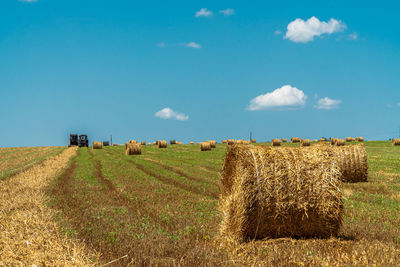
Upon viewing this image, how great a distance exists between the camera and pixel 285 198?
7664 millimetres

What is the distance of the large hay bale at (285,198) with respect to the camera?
767 centimetres

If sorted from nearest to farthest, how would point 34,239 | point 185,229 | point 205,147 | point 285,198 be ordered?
point 34,239, point 285,198, point 185,229, point 205,147

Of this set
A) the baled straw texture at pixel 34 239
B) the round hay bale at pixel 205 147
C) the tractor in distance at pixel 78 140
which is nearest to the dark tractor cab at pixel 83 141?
the tractor in distance at pixel 78 140

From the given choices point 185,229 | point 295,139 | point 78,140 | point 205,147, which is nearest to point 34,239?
point 185,229

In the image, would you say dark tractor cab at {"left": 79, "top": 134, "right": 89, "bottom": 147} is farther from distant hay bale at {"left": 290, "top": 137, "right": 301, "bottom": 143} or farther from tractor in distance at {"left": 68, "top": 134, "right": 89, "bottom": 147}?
distant hay bale at {"left": 290, "top": 137, "right": 301, "bottom": 143}

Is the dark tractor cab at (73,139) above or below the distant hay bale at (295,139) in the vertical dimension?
above

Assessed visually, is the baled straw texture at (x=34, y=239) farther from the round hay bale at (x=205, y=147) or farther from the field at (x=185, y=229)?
the round hay bale at (x=205, y=147)

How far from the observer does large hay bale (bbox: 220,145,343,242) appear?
25.2 feet

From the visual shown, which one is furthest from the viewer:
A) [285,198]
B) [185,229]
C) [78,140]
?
[78,140]

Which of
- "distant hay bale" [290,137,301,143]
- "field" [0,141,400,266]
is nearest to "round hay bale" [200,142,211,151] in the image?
"distant hay bale" [290,137,301,143]

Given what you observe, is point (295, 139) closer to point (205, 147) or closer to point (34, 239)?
point (205, 147)

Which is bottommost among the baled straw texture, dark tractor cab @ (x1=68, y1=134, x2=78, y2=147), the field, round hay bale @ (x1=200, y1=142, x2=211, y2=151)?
the field

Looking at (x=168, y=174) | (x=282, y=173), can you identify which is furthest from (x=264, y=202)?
(x=168, y=174)

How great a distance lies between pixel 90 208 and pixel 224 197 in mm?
4656
